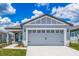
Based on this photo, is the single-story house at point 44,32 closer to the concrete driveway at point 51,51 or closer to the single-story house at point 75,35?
the single-story house at point 75,35

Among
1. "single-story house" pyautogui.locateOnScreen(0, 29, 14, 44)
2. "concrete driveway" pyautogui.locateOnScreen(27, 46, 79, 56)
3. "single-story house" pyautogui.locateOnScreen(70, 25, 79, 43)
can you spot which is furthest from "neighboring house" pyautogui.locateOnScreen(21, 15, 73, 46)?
"single-story house" pyautogui.locateOnScreen(0, 29, 14, 44)

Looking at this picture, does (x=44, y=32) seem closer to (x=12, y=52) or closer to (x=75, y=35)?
(x=75, y=35)

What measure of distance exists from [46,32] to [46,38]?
0.33 metres

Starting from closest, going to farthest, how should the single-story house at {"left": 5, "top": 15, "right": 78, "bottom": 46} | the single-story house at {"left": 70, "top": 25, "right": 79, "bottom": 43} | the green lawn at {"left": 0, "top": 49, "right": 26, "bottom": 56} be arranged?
the green lawn at {"left": 0, "top": 49, "right": 26, "bottom": 56} < the single-story house at {"left": 70, "top": 25, "right": 79, "bottom": 43} < the single-story house at {"left": 5, "top": 15, "right": 78, "bottom": 46}

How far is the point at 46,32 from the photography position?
16.8 m

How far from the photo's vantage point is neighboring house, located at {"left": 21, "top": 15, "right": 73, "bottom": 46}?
16.5 meters

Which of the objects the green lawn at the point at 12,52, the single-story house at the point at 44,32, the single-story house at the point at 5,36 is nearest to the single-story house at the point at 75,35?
the single-story house at the point at 44,32

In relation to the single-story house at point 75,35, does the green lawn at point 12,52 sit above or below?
below

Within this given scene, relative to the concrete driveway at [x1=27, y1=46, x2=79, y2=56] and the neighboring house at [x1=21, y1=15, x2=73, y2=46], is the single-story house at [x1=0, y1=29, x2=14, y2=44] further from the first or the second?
the concrete driveway at [x1=27, y1=46, x2=79, y2=56]

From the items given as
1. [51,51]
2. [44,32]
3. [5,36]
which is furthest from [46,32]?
[5,36]

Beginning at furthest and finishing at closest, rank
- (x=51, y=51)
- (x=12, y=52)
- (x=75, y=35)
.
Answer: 1. (x=75, y=35)
2. (x=51, y=51)
3. (x=12, y=52)

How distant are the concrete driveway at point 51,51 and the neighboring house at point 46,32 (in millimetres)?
402

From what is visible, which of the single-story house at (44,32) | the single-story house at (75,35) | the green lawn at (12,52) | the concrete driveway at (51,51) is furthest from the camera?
the single-story house at (44,32)

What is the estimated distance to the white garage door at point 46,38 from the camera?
1653cm
